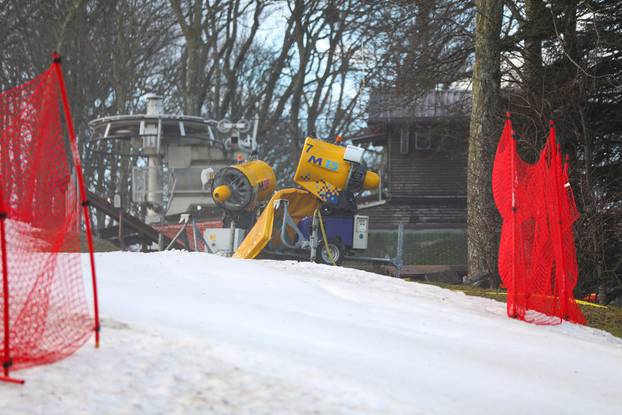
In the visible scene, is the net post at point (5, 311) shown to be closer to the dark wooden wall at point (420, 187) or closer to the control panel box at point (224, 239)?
the control panel box at point (224, 239)

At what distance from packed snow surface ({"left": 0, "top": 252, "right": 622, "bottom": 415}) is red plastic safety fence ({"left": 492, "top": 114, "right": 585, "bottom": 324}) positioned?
41 cm

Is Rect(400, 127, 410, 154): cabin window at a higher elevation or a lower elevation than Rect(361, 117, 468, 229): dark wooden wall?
higher

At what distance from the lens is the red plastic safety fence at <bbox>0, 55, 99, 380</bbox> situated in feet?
21.0

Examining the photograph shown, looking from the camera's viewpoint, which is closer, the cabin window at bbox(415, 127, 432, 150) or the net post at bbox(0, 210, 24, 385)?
the net post at bbox(0, 210, 24, 385)

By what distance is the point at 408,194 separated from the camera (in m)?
38.4

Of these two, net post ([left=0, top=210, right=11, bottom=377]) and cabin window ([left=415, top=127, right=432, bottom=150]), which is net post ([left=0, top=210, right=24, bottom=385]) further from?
cabin window ([left=415, top=127, right=432, bottom=150])

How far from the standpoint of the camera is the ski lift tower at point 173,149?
85.5ft

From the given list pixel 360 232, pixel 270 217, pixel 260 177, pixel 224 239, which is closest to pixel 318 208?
pixel 360 232

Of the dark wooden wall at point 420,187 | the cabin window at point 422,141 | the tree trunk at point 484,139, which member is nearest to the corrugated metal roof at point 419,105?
the dark wooden wall at point 420,187

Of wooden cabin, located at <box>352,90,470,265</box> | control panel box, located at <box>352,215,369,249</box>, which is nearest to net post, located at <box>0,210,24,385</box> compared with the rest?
control panel box, located at <box>352,215,369,249</box>

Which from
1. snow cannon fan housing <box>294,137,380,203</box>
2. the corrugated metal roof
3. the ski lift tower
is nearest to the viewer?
snow cannon fan housing <box>294,137,380,203</box>

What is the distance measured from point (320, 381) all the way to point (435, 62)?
50.6 ft

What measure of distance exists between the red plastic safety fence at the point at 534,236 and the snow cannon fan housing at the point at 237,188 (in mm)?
6730

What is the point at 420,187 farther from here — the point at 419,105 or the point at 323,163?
the point at 323,163
